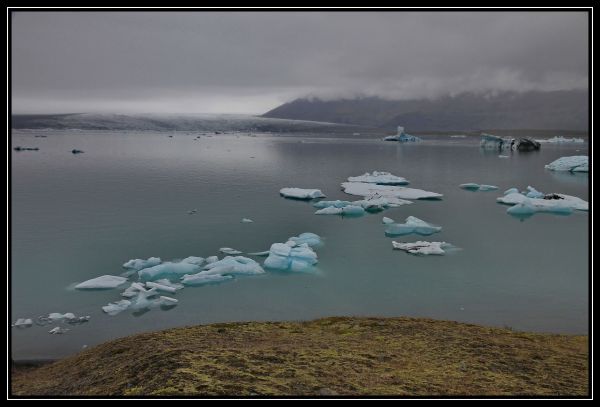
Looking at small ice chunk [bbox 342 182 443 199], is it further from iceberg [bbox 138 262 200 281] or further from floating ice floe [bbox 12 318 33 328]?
floating ice floe [bbox 12 318 33 328]

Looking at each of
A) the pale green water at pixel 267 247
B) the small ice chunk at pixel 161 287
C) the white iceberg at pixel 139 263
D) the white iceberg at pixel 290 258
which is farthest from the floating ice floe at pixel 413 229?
the small ice chunk at pixel 161 287

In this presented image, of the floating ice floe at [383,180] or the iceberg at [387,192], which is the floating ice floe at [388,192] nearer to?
the iceberg at [387,192]

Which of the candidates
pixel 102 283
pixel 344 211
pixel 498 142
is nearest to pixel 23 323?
pixel 102 283

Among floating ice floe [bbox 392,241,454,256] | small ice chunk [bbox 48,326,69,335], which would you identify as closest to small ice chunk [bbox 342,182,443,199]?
floating ice floe [bbox 392,241,454,256]

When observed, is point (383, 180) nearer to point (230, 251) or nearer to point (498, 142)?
point (230, 251)

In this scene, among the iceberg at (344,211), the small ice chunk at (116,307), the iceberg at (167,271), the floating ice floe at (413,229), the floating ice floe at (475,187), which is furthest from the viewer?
the floating ice floe at (475,187)
